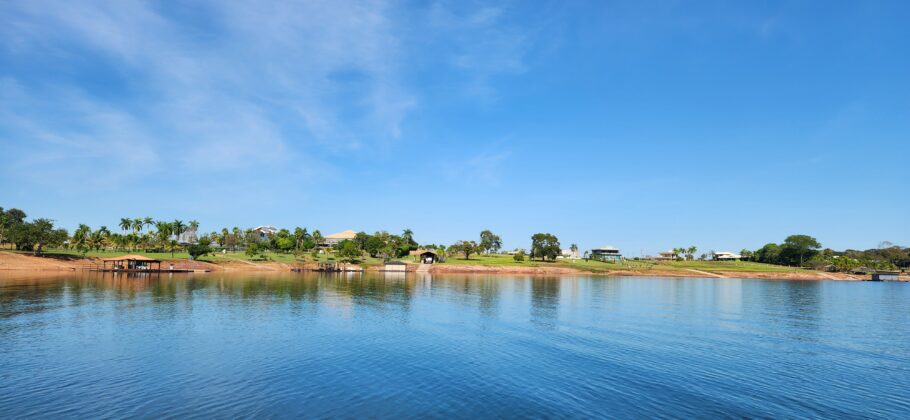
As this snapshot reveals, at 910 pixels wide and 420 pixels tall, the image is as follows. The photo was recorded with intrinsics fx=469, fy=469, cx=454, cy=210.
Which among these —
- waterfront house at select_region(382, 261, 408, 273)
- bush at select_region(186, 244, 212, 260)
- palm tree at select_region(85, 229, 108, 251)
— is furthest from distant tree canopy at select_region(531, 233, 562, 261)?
palm tree at select_region(85, 229, 108, 251)

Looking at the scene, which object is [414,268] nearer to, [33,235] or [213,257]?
[213,257]

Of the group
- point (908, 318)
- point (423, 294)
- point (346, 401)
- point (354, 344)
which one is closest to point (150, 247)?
point (423, 294)

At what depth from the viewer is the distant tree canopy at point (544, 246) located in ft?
622

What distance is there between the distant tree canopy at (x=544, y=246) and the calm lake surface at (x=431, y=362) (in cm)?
12906

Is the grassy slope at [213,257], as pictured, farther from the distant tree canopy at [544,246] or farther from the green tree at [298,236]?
the distant tree canopy at [544,246]

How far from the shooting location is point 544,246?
625 feet

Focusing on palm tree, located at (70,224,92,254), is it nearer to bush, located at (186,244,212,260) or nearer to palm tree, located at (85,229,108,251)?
palm tree, located at (85,229,108,251)

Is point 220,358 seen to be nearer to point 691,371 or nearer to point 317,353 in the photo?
point 317,353

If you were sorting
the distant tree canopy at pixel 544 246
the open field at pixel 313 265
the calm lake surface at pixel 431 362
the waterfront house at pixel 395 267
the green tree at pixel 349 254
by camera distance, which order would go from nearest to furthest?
the calm lake surface at pixel 431 362 < the open field at pixel 313 265 < the waterfront house at pixel 395 267 < the green tree at pixel 349 254 < the distant tree canopy at pixel 544 246

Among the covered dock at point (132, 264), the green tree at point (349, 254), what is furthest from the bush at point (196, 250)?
the green tree at point (349, 254)

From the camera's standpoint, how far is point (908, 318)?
62125mm

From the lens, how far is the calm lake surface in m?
22.8

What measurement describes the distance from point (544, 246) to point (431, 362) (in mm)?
163005

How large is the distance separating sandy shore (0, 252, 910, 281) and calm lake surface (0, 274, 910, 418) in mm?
79573
